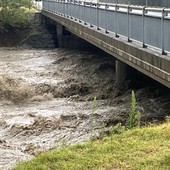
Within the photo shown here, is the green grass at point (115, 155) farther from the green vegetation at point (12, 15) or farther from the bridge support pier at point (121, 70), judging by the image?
the green vegetation at point (12, 15)

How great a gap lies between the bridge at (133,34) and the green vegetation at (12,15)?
19112mm

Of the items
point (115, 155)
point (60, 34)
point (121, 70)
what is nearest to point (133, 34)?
point (121, 70)

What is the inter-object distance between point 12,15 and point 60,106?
2753 centimetres

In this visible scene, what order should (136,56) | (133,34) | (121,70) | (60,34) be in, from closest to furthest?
(136,56) → (133,34) → (121,70) → (60,34)

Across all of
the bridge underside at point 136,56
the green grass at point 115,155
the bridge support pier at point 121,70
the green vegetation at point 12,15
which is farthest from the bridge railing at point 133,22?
the green vegetation at point 12,15

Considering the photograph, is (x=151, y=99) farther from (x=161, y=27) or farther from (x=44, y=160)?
(x=44, y=160)

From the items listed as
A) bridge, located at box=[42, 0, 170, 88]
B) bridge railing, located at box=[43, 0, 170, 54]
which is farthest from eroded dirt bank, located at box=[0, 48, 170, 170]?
bridge railing, located at box=[43, 0, 170, 54]

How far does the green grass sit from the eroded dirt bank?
1.49 meters

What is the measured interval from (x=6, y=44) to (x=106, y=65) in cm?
1812

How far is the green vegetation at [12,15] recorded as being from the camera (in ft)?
132

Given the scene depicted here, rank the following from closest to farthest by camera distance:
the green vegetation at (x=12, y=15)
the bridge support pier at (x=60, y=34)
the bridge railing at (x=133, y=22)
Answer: the bridge railing at (x=133, y=22)
the bridge support pier at (x=60, y=34)
the green vegetation at (x=12, y=15)

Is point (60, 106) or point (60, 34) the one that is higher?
point (60, 34)

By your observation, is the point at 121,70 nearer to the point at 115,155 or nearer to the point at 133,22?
the point at 133,22

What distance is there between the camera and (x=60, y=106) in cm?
1532
